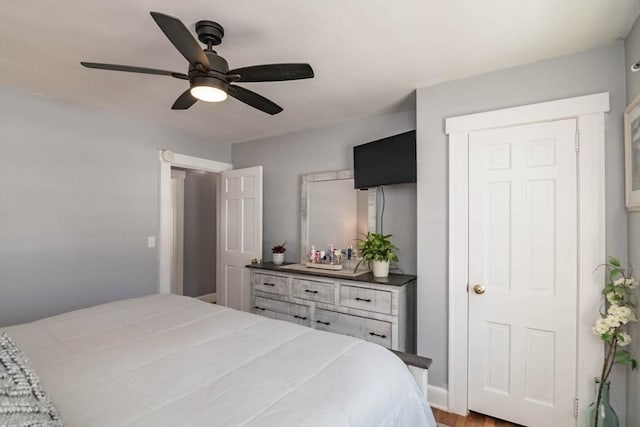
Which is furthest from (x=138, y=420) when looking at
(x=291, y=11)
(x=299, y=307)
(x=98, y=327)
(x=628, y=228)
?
(x=628, y=228)

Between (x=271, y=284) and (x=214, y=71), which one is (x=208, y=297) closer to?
(x=271, y=284)

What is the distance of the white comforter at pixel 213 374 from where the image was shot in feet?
3.20

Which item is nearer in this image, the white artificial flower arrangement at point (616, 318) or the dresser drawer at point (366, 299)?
the white artificial flower arrangement at point (616, 318)

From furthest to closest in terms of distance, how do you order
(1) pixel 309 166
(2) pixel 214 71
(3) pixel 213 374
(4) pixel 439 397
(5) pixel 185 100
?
(1) pixel 309 166 → (4) pixel 439 397 → (5) pixel 185 100 → (2) pixel 214 71 → (3) pixel 213 374

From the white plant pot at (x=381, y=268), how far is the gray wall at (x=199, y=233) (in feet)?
11.3

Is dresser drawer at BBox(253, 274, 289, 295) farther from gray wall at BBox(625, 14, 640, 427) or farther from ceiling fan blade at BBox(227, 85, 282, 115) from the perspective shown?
gray wall at BBox(625, 14, 640, 427)

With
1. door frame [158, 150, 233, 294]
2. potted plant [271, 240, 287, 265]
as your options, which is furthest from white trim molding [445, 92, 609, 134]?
door frame [158, 150, 233, 294]

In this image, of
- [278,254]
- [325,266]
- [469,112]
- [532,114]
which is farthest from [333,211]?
[532,114]

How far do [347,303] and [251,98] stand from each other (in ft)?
5.75

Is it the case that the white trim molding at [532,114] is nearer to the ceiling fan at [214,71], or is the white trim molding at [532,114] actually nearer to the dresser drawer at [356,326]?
the ceiling fan at [214,71]

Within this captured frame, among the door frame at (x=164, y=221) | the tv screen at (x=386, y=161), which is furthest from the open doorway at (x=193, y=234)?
the tv screen at (x=386, y=161)

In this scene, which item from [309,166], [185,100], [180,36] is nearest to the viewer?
[180,36]

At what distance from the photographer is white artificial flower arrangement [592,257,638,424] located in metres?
1.63

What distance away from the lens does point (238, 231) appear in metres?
3.84
